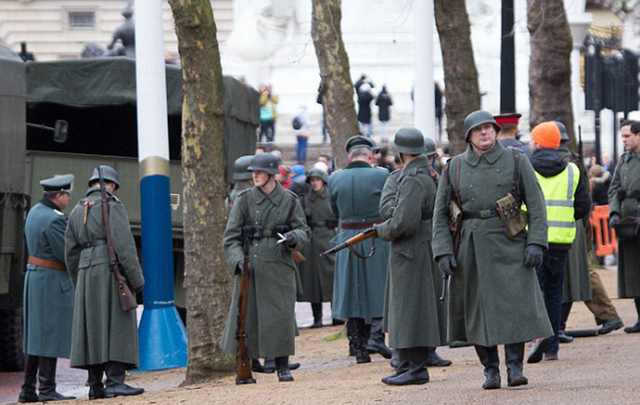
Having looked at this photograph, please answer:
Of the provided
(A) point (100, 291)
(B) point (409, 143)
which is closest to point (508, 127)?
(B) point (409, 143)

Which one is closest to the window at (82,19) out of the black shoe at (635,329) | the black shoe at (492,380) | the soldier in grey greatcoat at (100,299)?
the black shoe at (635,329)

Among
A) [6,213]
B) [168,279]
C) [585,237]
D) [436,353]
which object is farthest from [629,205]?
[6,213]

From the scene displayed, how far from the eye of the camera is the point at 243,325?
13938mm

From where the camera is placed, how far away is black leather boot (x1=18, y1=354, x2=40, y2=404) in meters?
14.8

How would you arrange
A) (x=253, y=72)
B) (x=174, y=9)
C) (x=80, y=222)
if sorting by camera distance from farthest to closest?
(x=253, y=72) → (x=174, y=9) → (x=80, y=222)

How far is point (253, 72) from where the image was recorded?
41.2m

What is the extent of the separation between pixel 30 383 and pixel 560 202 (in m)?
4.51

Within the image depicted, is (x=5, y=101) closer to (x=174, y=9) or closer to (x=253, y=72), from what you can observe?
(x=174, y=9)

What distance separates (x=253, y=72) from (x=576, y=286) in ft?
86.0

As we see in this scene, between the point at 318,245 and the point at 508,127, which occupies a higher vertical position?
the point at 508,127

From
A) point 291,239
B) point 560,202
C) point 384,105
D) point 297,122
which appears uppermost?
point 384,105

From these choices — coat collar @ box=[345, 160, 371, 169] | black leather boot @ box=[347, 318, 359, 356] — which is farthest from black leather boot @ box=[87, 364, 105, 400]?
coat collar @ box=[345, 160, 371, 169]

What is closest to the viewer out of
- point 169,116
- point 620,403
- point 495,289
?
point 620,403

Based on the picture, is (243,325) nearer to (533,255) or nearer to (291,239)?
(291,239)
